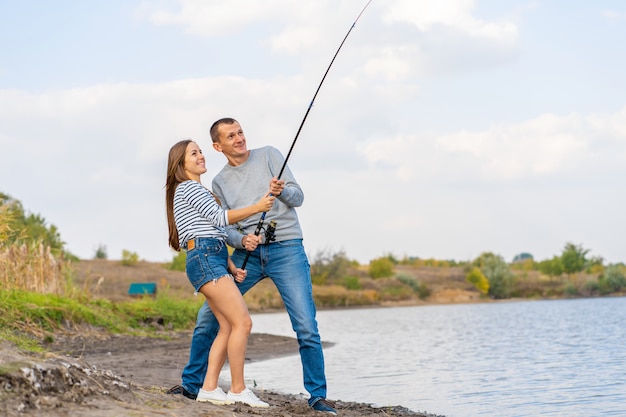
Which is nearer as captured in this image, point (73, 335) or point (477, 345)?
point (73, 335)

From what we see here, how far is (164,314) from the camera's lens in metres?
15.8

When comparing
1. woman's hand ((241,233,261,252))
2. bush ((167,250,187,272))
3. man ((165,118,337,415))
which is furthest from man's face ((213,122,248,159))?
bush ((167,250,187,272))

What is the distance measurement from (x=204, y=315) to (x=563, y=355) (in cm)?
782

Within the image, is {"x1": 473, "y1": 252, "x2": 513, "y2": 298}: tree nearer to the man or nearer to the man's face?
the man

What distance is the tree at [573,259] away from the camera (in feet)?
152

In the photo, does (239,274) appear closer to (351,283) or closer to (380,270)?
(351,283)

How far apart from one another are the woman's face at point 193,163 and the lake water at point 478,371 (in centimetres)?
312

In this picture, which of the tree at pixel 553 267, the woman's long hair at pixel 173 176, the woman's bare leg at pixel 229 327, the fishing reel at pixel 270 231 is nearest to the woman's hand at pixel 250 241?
the fishing reel at pixel 270 231

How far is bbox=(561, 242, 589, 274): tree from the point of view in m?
46.4

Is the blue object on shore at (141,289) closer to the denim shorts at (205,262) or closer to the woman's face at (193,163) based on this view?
the woman's face at (193,163)

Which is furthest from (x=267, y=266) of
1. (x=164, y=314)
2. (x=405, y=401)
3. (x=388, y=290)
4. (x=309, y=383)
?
(x=388, y=290)

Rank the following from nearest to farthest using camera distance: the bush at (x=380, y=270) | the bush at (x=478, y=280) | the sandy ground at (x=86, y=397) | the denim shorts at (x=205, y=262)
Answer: the sandy ground at (x=86, y=397) < the denim shorts at (x=205, y=262) < the bush at (x=478, y=280) < the bush at (x=380, y=270)

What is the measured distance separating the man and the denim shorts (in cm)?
22

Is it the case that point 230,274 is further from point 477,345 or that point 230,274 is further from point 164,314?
point 164,314
